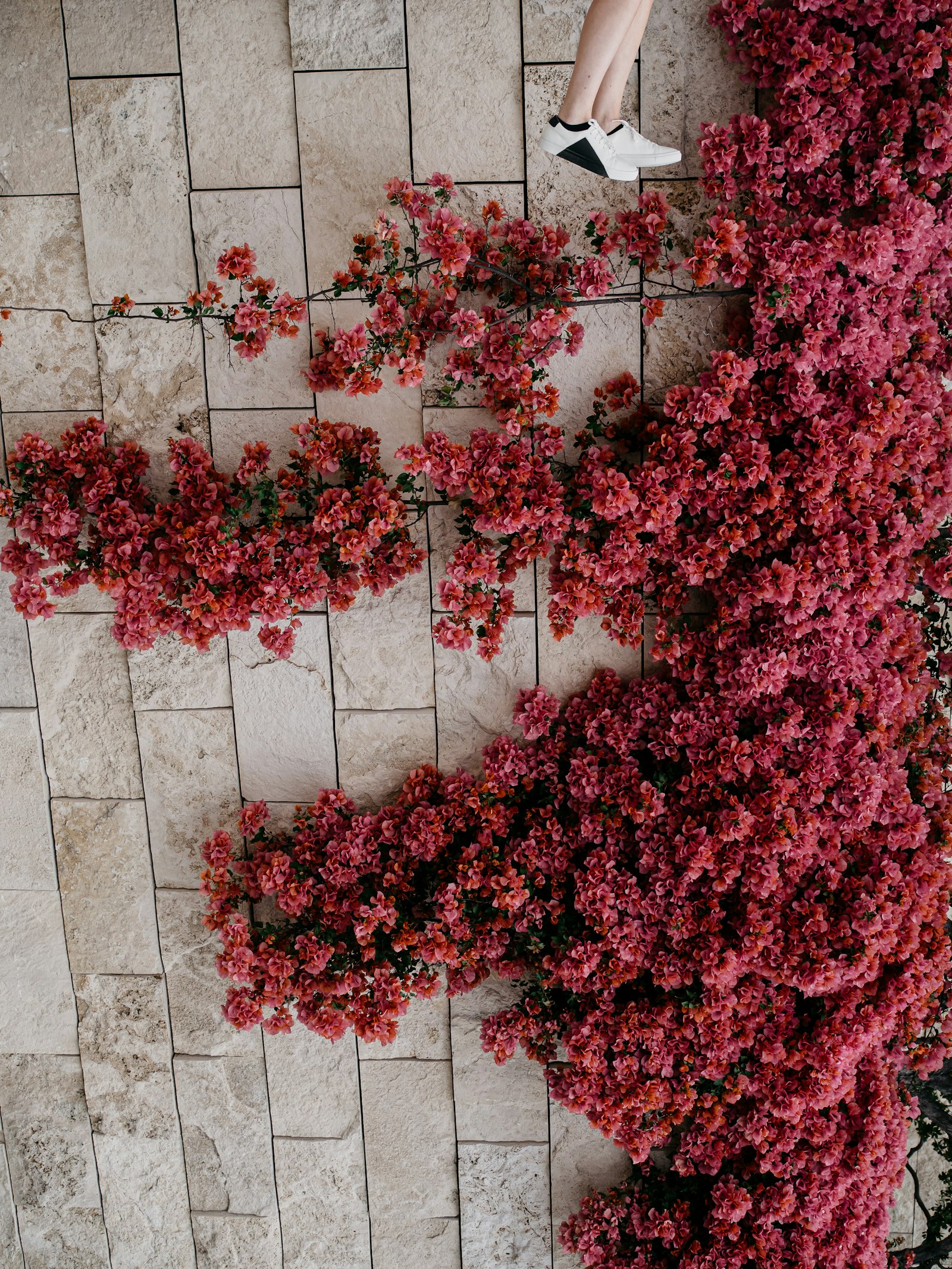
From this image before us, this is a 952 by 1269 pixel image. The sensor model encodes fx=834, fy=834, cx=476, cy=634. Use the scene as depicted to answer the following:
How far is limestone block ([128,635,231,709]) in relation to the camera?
10.1 feet

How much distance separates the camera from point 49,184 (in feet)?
9.39

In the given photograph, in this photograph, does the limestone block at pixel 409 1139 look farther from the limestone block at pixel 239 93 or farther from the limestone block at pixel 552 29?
the limestone block at pixel 552 29

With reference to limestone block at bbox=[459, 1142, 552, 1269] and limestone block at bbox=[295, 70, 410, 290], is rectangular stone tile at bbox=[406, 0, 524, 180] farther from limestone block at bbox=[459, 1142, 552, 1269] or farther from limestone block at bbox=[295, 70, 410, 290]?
limestone block at bbox=[459, 1142, 552, 1269]

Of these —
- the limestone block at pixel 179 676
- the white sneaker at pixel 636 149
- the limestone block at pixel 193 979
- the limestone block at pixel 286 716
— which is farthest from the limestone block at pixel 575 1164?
the white sneaker at pixel 636 149

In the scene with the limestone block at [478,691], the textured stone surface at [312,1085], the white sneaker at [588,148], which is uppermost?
the white sneaker at [588,148]

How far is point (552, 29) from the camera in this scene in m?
2.67

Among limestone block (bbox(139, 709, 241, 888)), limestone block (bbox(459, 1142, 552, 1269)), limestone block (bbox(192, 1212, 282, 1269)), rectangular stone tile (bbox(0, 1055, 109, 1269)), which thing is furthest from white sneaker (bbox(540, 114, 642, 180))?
limestone block (bbox(192, 1212, 282, 1269))

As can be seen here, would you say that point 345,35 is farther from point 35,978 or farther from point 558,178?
point 35,978

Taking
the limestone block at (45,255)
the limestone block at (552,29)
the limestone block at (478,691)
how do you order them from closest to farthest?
the limestone block at (552,29) < the limestone block at (45,255) < the limestone block at (478,691)

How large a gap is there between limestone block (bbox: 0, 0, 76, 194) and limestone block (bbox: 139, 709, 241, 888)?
1902 mm

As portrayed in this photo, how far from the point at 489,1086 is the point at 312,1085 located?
2.29 ft

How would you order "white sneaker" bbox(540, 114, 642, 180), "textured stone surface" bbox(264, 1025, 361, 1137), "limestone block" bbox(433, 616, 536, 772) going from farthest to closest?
"textured stone surface" bbox(264, 1025, 361, 1137), "limestone block" bbox(433, 616, 536, 772), "white sneaker" bbox(540, 114, 642, 180)

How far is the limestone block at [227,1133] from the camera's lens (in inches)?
129

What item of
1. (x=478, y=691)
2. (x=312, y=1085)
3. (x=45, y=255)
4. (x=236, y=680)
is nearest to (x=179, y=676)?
(x=236, y=680)
